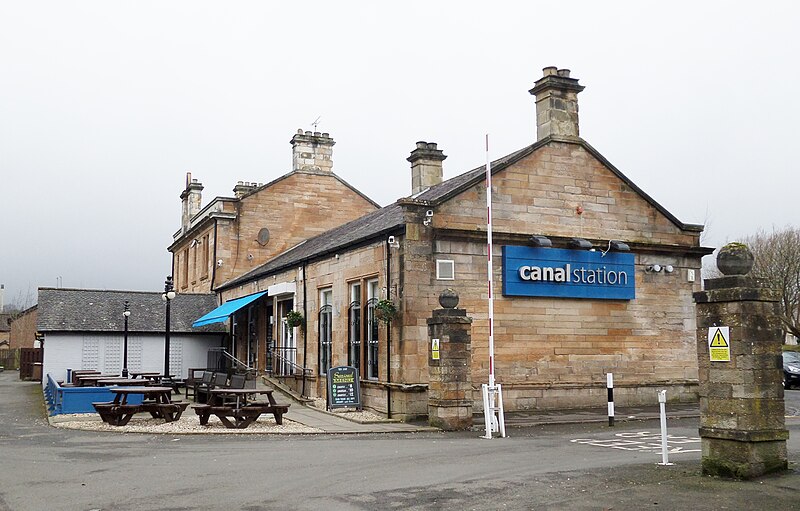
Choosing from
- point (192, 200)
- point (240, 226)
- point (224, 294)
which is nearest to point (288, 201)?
point (240, 226)

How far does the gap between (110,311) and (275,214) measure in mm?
7870

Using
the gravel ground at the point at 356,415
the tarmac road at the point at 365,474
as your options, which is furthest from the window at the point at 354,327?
the tarmac road at the point at 365,474

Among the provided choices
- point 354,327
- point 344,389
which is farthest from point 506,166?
point 344,389

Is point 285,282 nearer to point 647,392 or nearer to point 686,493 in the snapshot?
point 647,392

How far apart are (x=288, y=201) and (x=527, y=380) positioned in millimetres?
17949

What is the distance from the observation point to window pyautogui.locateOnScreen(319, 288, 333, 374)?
71.4 feet

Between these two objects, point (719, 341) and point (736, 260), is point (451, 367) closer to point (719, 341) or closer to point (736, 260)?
point (719, 341)

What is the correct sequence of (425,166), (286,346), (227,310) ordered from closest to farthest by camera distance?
(286,346), (425,166), (227,310)

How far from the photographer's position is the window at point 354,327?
65.9ft

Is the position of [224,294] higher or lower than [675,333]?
higher

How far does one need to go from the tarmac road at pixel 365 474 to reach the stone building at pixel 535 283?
12.9 ft

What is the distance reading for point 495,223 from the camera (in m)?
19.2

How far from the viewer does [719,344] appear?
953 cm

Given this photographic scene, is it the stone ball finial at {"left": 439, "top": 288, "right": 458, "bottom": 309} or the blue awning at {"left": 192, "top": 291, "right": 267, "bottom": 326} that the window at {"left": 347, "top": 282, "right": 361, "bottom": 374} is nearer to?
the stone ball finial at {"left": 439, "top": 288, "right": 458, "bottom": 309}
